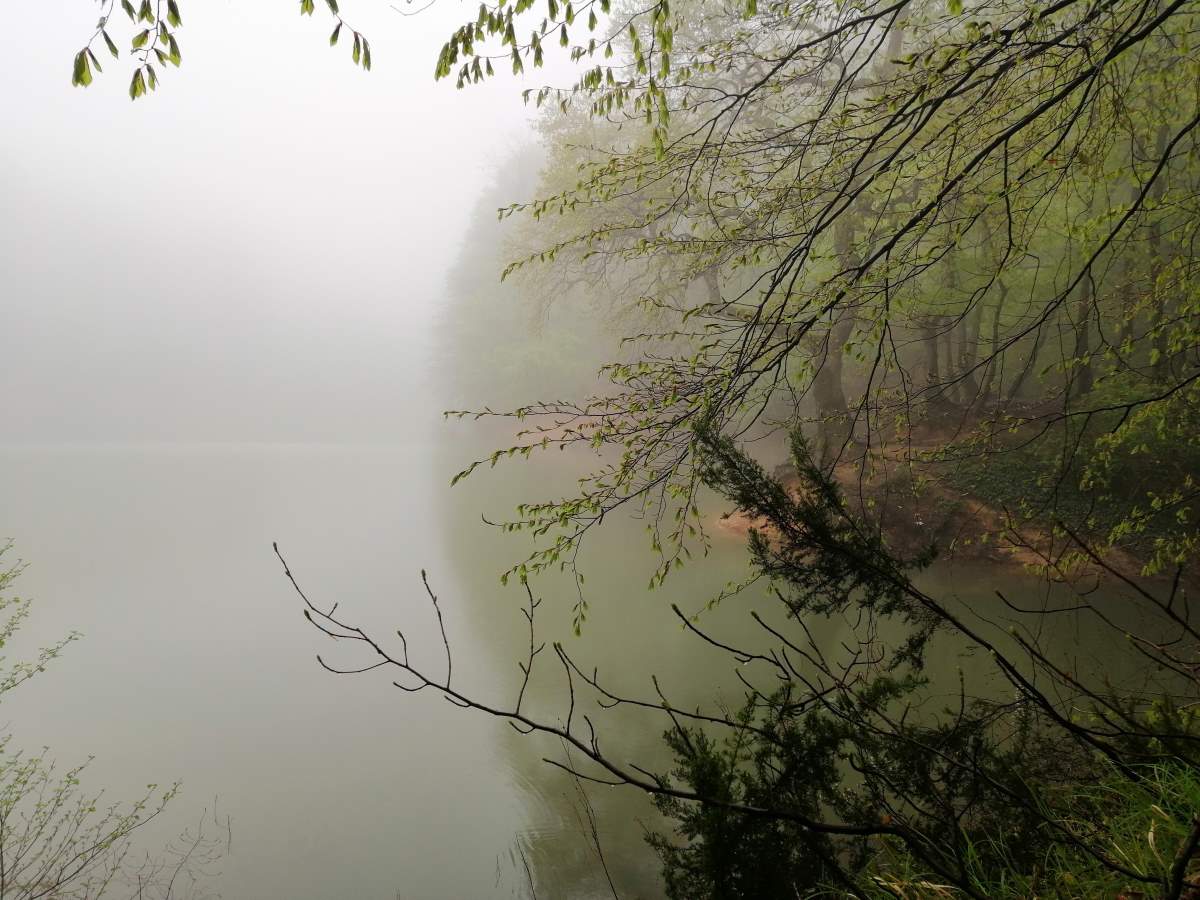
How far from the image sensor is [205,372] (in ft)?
161

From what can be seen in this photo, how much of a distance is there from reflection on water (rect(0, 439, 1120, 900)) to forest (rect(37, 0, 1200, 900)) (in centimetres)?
18

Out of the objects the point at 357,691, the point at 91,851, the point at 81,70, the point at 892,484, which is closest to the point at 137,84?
the point at 81,70

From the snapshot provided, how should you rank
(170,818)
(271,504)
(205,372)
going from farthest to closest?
(205,372), (271,504), (170,818)

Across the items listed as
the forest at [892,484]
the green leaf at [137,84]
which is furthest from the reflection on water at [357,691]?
the green leaf at [137,84]

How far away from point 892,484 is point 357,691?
6917 millimetres

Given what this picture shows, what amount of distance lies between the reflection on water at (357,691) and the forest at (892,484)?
0.18 m

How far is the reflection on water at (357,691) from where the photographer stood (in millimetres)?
3783

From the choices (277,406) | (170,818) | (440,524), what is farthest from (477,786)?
(277,406)

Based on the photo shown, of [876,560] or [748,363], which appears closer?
[876,560]

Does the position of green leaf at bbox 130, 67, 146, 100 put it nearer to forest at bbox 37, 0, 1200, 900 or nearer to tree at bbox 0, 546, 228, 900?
forest at bbox 37, 0, 1200, 900

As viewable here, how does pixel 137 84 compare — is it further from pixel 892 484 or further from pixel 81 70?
pixel 892 484

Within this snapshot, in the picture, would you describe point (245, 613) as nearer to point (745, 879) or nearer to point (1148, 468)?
point (745, 879)

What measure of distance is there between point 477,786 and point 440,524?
380 inches

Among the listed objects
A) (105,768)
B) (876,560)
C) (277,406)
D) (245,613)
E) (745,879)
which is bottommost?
(745,879)
